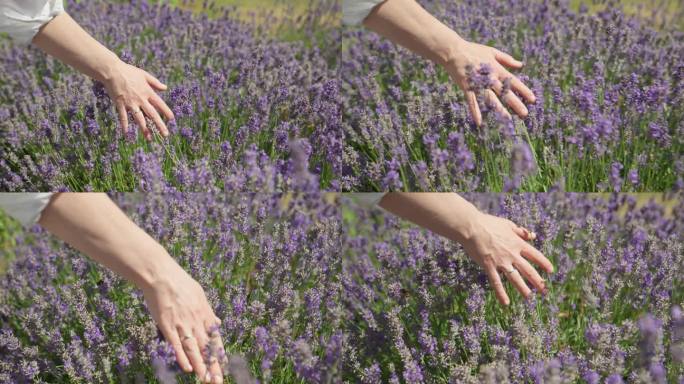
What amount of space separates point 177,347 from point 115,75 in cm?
98

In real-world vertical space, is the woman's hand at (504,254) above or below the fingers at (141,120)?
below

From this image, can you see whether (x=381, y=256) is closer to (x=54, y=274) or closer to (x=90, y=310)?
(x=90, y=310)

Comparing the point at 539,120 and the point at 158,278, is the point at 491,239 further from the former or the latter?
the point at 158,278

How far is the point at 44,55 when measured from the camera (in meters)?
2.86

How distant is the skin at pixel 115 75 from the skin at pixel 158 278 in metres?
0.37

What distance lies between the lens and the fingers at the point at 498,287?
1.94m

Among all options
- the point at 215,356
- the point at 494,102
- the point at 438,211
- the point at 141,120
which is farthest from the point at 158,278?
the point at 494,102

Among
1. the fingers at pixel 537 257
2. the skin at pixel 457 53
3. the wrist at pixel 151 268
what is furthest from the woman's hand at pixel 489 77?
the wrist at pixel 151 268

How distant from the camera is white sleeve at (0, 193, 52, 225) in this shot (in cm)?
226

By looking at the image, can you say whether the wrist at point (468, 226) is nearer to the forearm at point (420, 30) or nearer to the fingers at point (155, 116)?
the forearm at point (420, 30)

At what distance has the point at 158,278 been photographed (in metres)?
1.87

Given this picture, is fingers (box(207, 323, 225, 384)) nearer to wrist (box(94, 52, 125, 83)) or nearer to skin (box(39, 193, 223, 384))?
skin (box(39, 193, 223, 384))

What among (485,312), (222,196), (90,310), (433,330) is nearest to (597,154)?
(485,312)

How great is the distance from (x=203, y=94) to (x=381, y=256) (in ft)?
3.14
